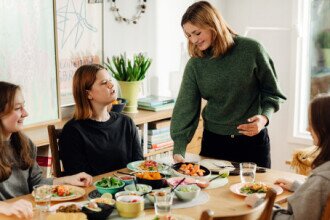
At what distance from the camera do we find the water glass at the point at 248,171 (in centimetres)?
215

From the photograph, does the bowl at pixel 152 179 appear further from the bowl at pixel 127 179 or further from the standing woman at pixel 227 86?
the standing woman at pixel 227 86

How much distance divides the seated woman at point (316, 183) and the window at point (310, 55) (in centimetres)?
256

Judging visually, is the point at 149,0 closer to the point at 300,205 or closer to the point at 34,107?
the point at 34,107

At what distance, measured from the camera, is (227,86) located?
8.50 feet

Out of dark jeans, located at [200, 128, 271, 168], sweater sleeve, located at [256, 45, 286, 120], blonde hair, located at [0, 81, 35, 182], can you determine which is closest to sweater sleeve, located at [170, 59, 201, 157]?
dark jeans, located at [200, 128, 271, 168]

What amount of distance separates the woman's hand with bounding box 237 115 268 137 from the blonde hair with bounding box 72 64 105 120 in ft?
2.44

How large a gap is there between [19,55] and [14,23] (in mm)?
191

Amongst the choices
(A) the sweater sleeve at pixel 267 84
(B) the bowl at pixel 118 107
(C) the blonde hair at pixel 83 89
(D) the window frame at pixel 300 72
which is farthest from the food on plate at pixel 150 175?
(D) the window frame at pixel 300 72

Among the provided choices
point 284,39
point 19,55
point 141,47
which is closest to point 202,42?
point 19,55

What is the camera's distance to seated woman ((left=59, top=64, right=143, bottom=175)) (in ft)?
8.18

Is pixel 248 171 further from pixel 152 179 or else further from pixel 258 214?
pixel 258 214

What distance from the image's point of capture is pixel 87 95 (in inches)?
102

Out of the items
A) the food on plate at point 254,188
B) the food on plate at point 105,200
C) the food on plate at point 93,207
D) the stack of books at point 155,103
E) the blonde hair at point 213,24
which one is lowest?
the stack of books at point 155,103

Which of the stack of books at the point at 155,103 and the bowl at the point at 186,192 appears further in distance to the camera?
the stack of books at the point at 155,103
